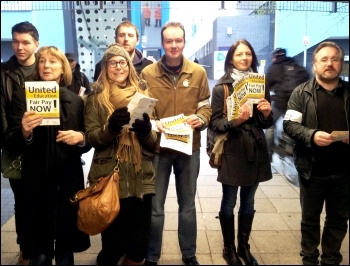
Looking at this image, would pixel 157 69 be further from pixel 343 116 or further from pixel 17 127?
pixel 343 116

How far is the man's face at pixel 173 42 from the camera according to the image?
6.98ft

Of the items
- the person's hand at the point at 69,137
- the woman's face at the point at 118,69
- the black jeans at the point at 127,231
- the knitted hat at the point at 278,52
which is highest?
the knitted hat at the point at 278,52

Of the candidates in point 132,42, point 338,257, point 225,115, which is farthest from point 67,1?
point 338,257

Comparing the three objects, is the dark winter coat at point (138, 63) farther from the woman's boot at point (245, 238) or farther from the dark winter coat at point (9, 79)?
the woman's boot at point (245, 238)

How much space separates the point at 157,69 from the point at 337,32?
54.3 inches

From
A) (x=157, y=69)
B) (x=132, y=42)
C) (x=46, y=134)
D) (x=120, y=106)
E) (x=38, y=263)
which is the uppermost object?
(x=132, y=42)

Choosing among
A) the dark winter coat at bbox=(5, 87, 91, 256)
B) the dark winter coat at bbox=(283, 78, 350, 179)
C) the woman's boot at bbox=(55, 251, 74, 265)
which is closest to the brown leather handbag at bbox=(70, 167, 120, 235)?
the dark winter coat at bbox=(5, 87, 91, 256)

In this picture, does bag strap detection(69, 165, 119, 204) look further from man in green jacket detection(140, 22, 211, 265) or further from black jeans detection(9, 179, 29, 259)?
man in green jacket detection(140, 22, 211, 265)

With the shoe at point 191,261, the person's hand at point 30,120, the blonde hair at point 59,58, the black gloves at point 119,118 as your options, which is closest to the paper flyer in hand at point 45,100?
the person's hand at point 30,120

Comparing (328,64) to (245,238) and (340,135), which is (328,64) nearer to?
(340,135)

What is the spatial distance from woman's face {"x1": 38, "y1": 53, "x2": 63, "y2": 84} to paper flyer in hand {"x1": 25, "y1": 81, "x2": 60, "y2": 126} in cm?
12

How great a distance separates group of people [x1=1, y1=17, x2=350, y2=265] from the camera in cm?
182

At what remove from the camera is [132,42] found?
7.81 feet

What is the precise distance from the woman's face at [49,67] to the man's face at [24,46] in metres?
0.41
